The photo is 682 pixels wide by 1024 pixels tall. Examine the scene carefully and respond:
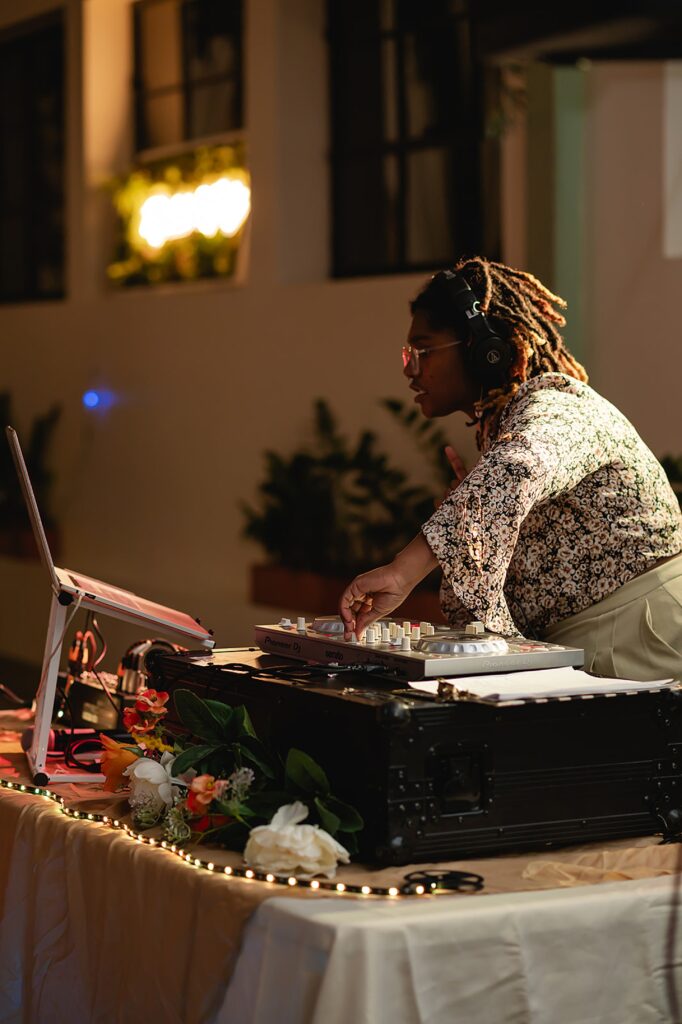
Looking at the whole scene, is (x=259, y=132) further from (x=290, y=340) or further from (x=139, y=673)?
(x=139, y=673)

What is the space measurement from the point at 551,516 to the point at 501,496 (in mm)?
300

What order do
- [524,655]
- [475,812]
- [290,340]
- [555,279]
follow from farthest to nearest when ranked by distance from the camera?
[290,340]
[555,279]
[524,655]
[475,812]

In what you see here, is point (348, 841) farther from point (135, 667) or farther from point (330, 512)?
point (330, 512)

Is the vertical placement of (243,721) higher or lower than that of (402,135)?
lower

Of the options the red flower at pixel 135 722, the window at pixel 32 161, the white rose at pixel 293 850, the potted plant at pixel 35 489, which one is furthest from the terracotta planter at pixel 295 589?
the white rose at pixel 293 850

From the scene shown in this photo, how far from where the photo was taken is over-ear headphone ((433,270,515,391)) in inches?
97.1

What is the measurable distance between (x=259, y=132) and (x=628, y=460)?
4.65m

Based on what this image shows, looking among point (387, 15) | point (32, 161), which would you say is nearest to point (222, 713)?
point (387, 15)

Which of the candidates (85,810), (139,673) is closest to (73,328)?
(139,673)

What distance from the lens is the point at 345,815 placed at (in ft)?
5.96

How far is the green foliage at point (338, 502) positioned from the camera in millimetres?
5793

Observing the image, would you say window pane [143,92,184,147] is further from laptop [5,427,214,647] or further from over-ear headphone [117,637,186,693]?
laptop [5,427,214,647]

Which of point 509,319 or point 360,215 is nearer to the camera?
point 509,319

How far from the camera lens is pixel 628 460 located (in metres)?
2.35
